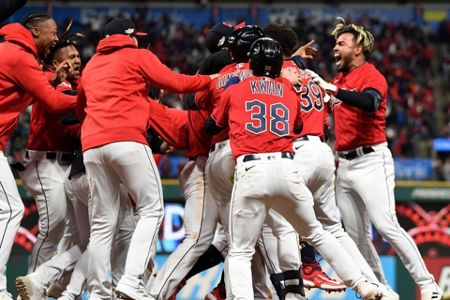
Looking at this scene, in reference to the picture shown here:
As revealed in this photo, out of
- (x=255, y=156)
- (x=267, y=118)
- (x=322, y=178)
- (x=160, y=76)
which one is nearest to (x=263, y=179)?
(x=255, y=156)

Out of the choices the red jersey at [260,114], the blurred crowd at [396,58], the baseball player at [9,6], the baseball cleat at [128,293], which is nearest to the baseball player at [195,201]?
the baseball cleat at [128,293]

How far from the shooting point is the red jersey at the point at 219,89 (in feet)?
22.5

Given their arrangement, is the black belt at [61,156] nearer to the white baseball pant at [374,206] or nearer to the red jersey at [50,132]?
the red jersey at [50,132]

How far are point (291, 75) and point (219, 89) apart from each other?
0.66 m

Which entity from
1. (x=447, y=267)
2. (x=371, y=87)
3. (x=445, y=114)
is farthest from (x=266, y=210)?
(x=445, y=114)

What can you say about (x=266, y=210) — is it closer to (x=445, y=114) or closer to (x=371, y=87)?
(x=371, y=87)

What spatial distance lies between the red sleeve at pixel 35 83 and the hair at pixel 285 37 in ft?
6.52

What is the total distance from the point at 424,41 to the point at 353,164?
2220cm

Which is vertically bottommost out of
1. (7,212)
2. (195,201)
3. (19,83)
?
(195,201)

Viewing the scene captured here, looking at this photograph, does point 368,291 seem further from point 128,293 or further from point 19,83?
point 19,83

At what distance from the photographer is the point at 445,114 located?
81.9 feet

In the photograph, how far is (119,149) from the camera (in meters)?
6.36

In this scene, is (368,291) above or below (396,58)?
above

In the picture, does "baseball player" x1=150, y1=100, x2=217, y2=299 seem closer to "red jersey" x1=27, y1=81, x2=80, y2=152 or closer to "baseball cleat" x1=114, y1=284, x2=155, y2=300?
"baseball cleat" x1=114, y1=284, x2=155, y2=300
